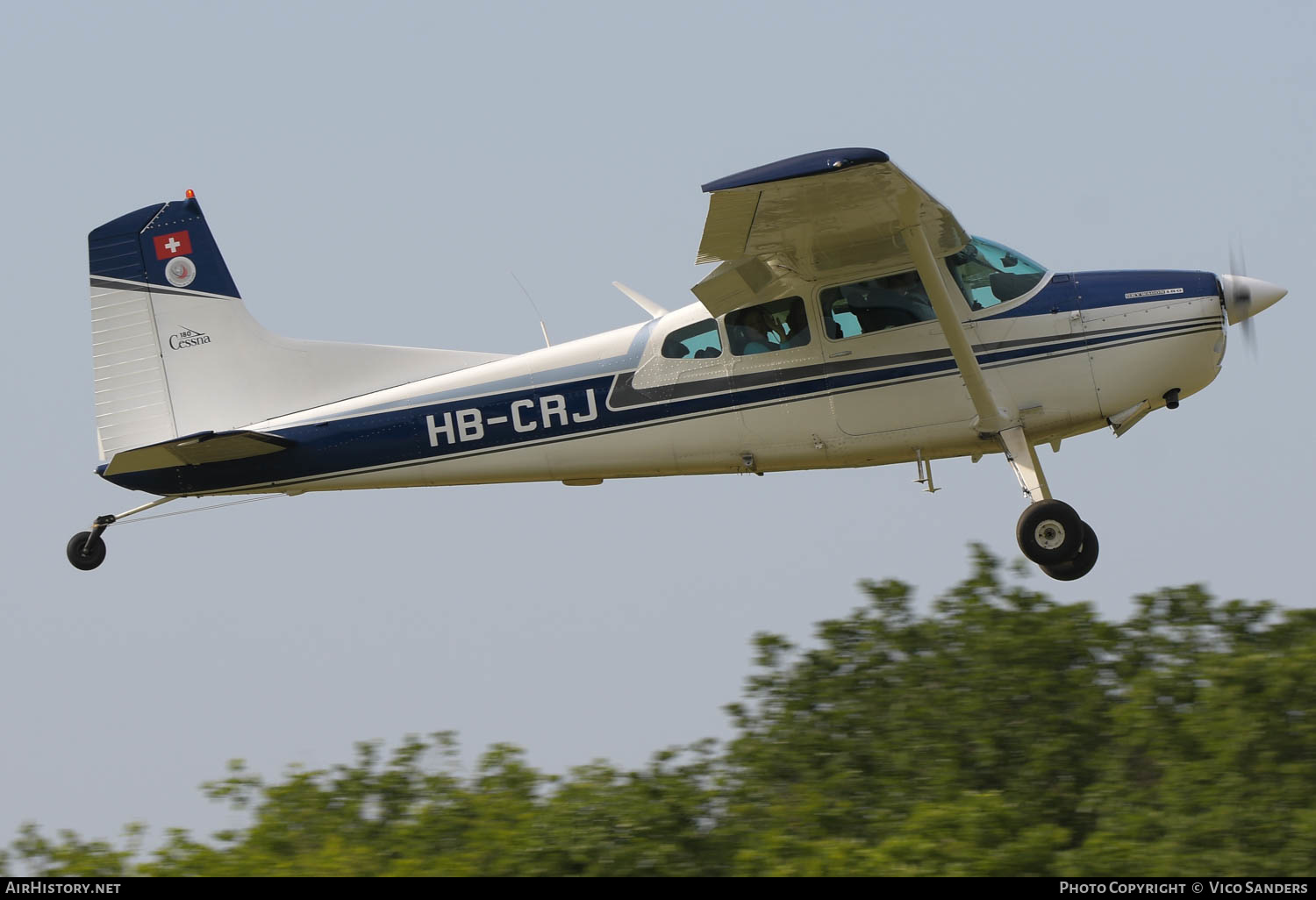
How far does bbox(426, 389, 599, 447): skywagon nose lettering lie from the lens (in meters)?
11.1

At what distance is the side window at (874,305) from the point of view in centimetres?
1047

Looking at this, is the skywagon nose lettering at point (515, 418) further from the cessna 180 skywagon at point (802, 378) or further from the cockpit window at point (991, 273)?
the cockpit window at point (991, 273)

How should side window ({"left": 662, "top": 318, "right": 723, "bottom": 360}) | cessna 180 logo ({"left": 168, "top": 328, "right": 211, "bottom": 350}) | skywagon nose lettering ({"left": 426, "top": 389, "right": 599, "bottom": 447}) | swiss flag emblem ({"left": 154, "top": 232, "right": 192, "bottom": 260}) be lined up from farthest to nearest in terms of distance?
swiss flag emblem ({"left": 154, "top": 232, "right": 192, "bottom": 260}) → cessna 180 logo ({"left": 168, "top": 328, "right": 211, "bottom": 350}) → skywagon nose lettering ({"left": 426, "top": 389, "right": 599, "bottom": 447}) → side window ({"left": 662, "top": 318, "right": 723, "bottom": 360})

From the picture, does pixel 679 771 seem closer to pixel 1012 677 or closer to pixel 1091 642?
pixel 1012 677

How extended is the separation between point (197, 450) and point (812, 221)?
4.85 meters

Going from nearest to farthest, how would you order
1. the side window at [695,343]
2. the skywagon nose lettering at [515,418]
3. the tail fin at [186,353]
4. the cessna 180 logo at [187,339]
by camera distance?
the side window at [695,343], the skywagon nose lettering at [515,418], the tail fin at [186,353], the cessna 180 logo at [187,339]

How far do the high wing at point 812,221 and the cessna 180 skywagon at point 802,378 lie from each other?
2 centimetres

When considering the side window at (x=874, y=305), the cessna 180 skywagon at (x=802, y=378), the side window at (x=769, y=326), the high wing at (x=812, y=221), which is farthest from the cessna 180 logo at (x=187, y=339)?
the side window at (x=874, y=305)

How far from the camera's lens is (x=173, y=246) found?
40.5 ft

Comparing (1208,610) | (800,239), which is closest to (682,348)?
(800,239)

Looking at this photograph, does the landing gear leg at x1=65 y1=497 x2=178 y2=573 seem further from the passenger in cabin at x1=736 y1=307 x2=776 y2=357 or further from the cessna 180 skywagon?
the passenger in cabin at x1=736 y1=307 x2=776 y2=357

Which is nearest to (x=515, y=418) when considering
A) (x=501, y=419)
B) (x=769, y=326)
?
(x=501, y=419)

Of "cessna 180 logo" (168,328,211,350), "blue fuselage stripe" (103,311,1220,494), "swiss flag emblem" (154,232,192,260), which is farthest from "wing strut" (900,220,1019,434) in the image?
"swiss flag emblem" (154,232,192,260)

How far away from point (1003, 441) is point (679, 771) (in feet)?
10.2
